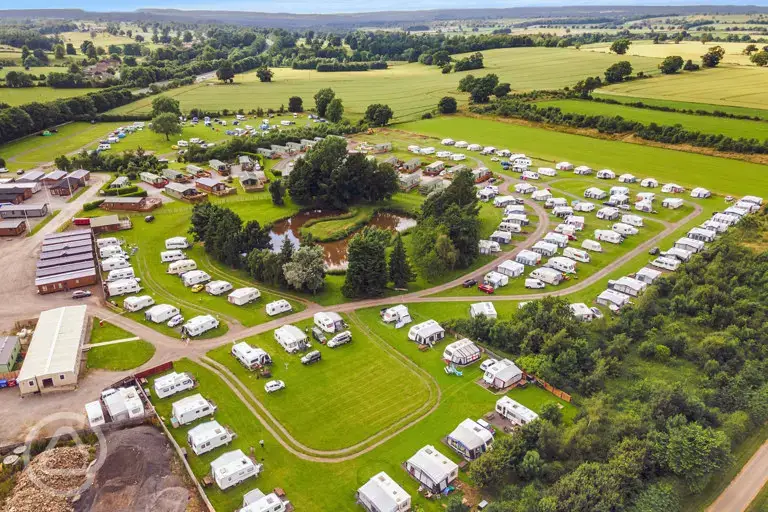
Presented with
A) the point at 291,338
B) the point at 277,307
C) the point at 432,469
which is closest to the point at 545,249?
the point at 277,307

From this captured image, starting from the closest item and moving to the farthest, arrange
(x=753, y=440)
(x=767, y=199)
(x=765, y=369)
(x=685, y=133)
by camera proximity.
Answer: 1. (x=753, y=440)
2. (x=765, y=369)
3. (x=767, y=199)
4. (x=685, y=133)

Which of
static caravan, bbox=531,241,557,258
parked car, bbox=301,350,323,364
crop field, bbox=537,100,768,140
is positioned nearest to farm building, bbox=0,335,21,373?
parked car, bbox=301,350,323,364

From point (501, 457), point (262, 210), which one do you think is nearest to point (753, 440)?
point (501, 457)

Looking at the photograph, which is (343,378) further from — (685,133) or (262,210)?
(685,133)

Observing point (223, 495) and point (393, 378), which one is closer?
point (223, 495)

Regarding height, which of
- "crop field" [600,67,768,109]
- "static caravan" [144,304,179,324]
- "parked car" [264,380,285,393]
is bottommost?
→ "parked car" [264,380,285,393]

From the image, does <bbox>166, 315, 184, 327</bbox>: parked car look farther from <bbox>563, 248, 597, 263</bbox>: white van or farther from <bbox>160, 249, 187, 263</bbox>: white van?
<bbox>563, 248, 597, 263</bbox>: white van

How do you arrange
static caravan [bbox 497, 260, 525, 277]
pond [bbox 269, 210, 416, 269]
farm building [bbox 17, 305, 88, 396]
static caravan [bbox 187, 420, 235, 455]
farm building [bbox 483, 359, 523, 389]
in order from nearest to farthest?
static caravan [bbox 187, 420, 235, 455], farm building [bbox 17, 305, 88, 396], farm building [bbox 483, 359, 523, 389], static caravan [bbox 497, 260, 525, 277], pond [bbox 269, 210, 416, 269]
